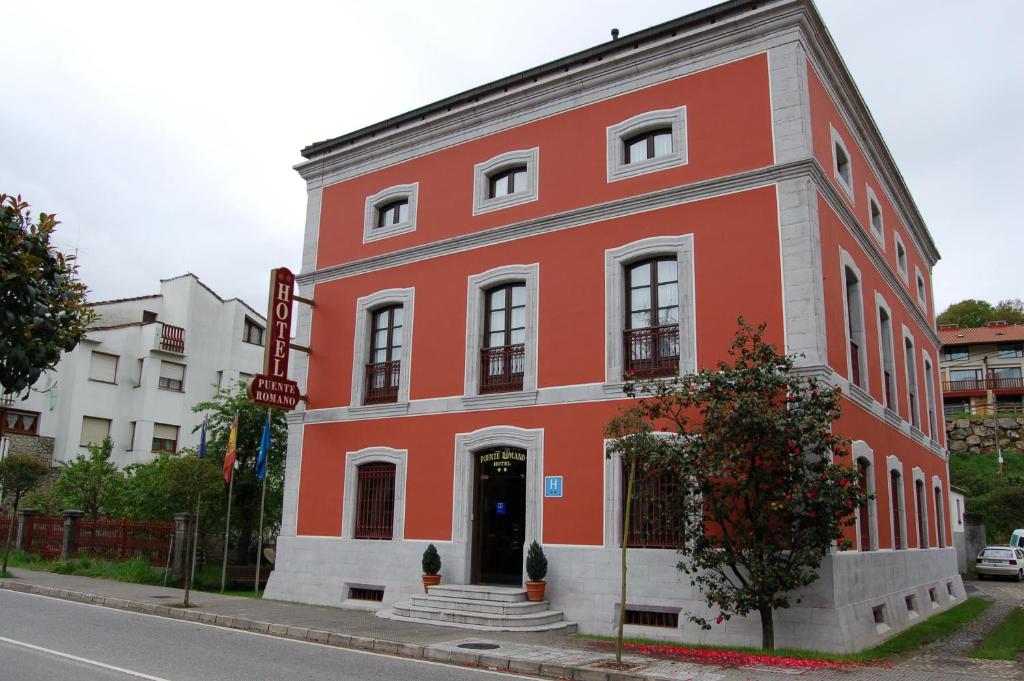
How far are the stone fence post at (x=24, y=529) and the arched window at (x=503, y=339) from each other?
1817 centimetres

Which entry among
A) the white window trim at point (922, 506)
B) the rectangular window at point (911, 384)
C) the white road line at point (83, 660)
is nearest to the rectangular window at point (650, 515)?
the white road line at point (83, 660)

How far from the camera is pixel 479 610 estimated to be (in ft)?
46.1

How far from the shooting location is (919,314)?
22438 millimetres

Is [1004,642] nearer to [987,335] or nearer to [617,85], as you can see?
[617,85]

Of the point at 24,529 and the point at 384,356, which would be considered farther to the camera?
the point at 24,529

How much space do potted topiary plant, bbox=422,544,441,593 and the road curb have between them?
3098 millimetres

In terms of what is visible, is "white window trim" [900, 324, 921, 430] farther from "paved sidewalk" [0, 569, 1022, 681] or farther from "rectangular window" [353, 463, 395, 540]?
"rectangular window" [353, 463, 395, 540]

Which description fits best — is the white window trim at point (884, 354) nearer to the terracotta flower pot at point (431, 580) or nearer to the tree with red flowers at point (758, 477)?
the tree with red flowers at point (758, 477)

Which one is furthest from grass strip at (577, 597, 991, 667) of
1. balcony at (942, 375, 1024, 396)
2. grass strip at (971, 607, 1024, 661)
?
balcony at (942, 375, 1024, 396)

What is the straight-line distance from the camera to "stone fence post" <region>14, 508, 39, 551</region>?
84.0 ft

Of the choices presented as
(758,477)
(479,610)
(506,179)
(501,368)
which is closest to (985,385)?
(506,179)

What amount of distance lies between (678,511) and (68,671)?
26.8 feet

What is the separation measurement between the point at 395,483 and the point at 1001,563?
82.8 ft

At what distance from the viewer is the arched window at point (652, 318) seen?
47.0 ft
